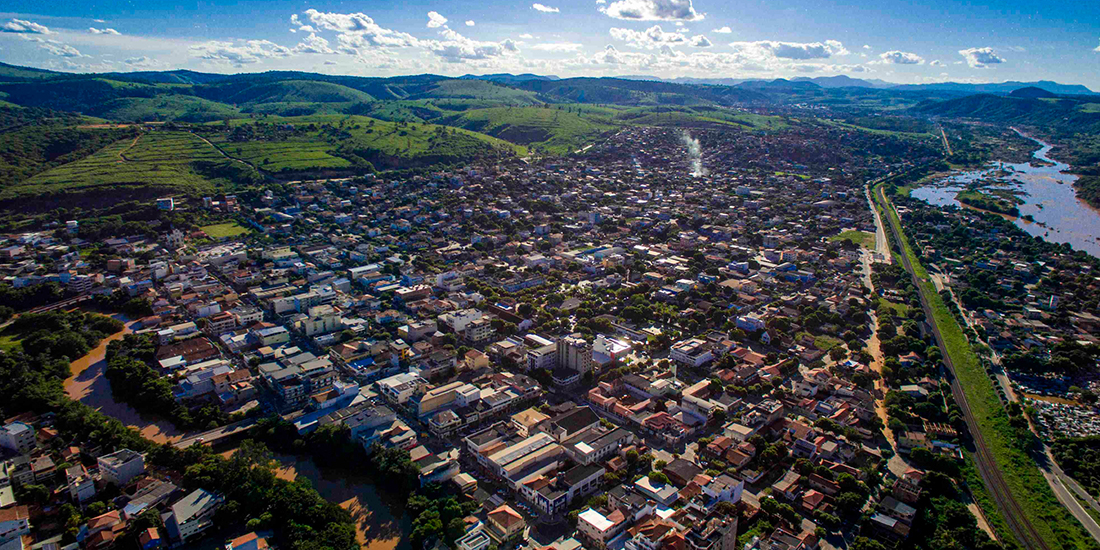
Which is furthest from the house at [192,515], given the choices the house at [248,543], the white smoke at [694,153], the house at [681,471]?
the white smoke at [694,153]

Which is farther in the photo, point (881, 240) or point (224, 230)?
point (881, 240)

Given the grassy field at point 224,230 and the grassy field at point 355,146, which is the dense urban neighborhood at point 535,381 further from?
the grassy field at point 355,146

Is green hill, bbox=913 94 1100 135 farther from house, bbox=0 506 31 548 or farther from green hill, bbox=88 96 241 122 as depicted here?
green hill, bbox=88 96 241 122

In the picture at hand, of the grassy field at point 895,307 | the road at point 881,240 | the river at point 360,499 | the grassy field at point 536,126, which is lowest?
the river at point 360,499

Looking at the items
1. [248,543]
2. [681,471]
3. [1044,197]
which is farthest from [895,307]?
[1044,197]

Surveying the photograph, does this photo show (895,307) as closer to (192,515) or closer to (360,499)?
(360,499)

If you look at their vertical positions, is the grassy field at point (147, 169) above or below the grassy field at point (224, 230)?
above
